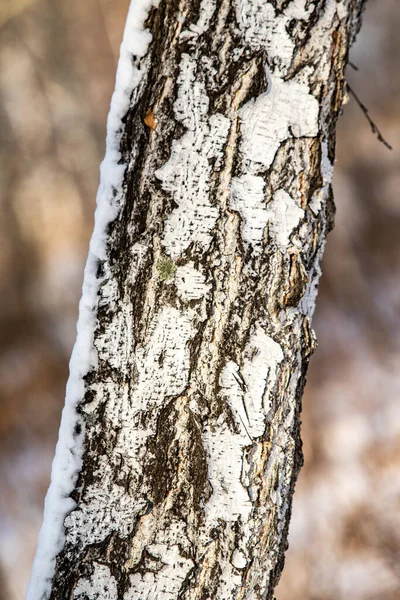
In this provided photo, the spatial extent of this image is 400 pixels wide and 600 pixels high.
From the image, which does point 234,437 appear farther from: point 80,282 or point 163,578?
point 80,282

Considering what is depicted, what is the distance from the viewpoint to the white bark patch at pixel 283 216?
43 cm

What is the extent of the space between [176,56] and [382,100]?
2.86ft

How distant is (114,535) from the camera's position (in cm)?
42

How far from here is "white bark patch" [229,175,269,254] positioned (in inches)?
16.6

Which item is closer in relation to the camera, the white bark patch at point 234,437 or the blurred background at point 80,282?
the white bark patch at point 234,437

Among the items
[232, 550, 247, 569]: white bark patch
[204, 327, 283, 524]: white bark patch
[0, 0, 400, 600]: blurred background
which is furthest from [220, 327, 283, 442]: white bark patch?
[0, 0, 400, 600]: blurred background

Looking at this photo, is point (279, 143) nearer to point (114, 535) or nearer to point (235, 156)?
point (235, 156)

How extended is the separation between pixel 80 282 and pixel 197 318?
0.75m

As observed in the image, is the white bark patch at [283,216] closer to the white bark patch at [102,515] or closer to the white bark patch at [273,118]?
the white bark patch at [273,118]

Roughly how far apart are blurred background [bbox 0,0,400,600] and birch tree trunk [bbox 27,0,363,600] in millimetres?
696

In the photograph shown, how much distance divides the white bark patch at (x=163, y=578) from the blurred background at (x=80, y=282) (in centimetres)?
74

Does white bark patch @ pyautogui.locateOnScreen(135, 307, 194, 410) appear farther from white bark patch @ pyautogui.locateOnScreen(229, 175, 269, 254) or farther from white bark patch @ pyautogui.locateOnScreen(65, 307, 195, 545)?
white bark patch @ pyautogui.locateOnScreen(229, 175, 269, 254)

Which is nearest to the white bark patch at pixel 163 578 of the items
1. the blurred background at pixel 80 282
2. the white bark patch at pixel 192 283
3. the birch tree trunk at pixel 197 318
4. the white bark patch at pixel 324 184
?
the birch tree trunk at pixel 197 318

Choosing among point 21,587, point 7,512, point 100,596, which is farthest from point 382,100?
point 21,587
